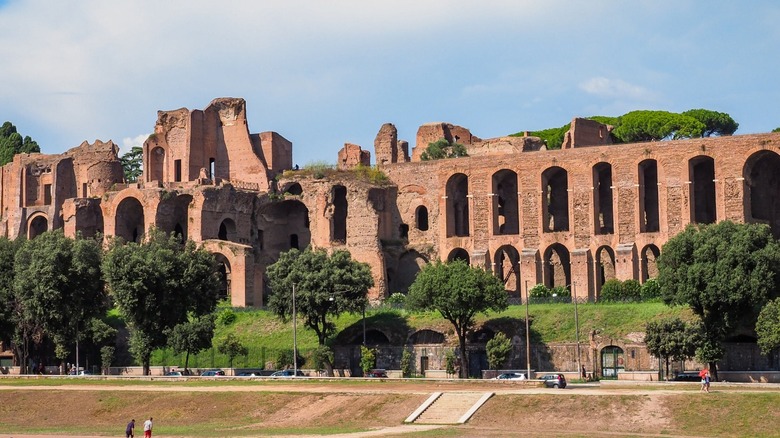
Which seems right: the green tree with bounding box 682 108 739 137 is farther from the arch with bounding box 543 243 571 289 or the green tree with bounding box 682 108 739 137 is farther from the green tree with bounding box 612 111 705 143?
the arch with bounding box 543 243 571 289

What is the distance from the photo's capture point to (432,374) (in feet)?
210

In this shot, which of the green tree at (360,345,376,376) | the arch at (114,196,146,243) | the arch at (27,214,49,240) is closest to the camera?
the green tree at (360,345,376,376)

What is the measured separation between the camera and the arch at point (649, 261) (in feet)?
240

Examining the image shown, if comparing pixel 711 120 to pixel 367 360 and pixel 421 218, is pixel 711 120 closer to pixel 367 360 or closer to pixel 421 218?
pixel 421 218

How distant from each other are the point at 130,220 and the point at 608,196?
30.1 metres

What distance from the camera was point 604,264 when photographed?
7688 centimetres

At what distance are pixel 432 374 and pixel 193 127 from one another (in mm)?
31482

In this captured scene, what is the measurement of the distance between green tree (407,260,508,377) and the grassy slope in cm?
241

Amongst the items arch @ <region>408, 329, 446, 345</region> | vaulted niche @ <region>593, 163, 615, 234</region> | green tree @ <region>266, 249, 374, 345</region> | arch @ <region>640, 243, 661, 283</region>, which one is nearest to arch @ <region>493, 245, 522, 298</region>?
vaulted niche @ <region>593, 163, 615, 234</region>

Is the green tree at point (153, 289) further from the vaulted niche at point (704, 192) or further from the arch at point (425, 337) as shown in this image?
the vaulted niche at point (704, 192)

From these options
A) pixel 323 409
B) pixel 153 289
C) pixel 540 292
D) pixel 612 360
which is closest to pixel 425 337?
pixel 540 292

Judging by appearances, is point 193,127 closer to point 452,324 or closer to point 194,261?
point 194,261

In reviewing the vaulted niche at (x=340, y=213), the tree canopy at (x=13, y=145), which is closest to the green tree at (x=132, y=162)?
the tree canopy at (x=13, y=145)

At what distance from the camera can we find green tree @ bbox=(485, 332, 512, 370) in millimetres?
60750
